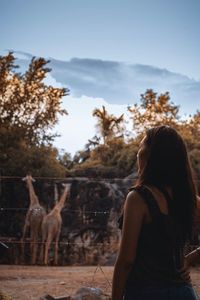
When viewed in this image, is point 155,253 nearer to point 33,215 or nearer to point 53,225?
point 53,225

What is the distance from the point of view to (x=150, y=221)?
180 cm

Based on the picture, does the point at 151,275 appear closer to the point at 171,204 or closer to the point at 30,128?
the point at 171,204

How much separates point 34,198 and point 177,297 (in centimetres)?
988

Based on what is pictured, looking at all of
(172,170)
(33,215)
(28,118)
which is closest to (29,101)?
(28,118)

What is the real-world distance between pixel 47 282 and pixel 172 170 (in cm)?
653

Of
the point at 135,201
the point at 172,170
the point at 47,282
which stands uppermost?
the point at 172,170

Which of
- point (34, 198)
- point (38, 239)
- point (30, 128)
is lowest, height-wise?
point (38, 239)

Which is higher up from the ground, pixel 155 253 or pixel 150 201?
pixel 150 201

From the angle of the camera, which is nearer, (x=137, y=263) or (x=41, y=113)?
(x=137, y=263)

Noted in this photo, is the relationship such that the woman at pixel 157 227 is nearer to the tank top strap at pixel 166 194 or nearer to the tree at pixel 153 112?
the tank top strap at pixel 166 194

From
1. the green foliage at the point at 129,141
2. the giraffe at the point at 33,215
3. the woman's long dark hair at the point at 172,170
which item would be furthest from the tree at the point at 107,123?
the woman's long dark hair at the point at 172,170

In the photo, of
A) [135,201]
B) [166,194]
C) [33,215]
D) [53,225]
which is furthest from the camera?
[33,215]

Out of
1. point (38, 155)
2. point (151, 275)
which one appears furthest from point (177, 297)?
point (38, 155)

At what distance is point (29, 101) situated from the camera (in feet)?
51.8
